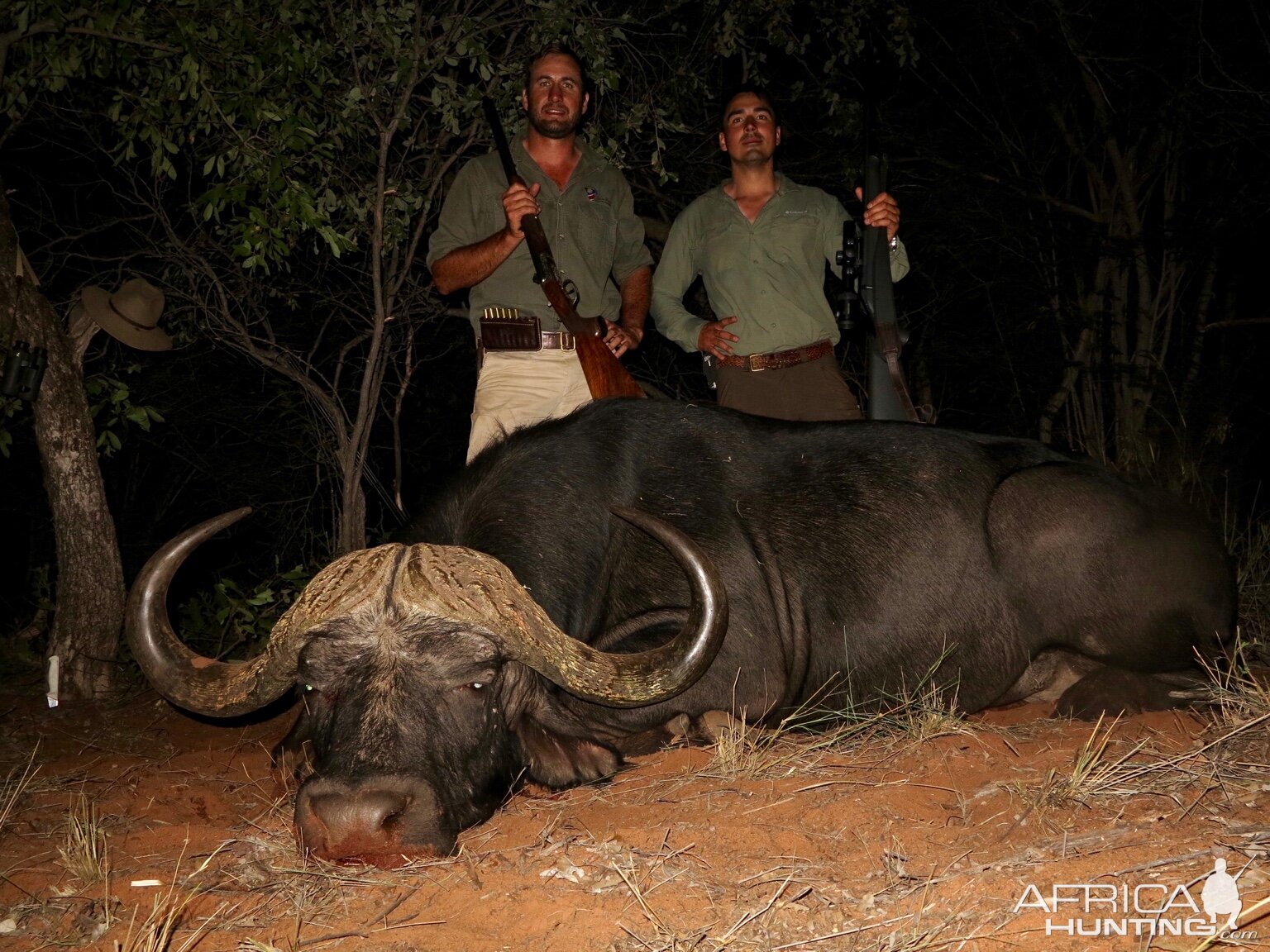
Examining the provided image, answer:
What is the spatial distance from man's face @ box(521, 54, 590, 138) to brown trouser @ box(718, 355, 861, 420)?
1485 millimetres

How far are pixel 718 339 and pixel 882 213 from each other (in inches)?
40.4

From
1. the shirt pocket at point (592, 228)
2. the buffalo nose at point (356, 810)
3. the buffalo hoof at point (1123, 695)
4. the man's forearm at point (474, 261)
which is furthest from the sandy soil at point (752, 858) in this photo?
the shirt pocket at point (592, 228)

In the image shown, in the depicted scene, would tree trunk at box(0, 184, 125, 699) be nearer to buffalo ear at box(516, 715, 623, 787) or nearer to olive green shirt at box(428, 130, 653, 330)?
olive green shirt at box(428, 130, 653, 330)

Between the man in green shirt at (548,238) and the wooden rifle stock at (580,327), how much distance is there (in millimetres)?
84

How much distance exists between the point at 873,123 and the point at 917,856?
14.5 ft

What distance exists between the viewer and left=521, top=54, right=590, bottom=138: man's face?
5.03 m

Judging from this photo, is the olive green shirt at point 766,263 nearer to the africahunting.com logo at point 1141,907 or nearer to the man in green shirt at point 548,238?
the man in green shirt at point 548,238

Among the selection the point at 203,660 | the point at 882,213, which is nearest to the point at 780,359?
the point at 882,213

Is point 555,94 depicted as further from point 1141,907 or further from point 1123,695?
point 1141,907

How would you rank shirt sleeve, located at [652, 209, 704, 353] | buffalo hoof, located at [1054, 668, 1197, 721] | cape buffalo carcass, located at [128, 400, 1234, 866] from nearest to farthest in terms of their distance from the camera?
1. cape buffalo carcass, located at [128, 400, 1234, 866]
2. buffalo hoof, located at [1054, 668, 1197, 721]
3. shirt sleeve, located at [652, 209, 704, 353]

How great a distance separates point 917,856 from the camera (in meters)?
2.68

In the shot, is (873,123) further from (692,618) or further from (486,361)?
(692,618)

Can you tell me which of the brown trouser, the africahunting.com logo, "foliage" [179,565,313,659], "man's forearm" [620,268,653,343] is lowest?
"foliage" [179,565,313,659]

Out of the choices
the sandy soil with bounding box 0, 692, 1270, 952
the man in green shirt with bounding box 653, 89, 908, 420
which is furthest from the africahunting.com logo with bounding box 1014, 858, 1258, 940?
the man in green shirt with bounding box 653, 89, 908, 420
